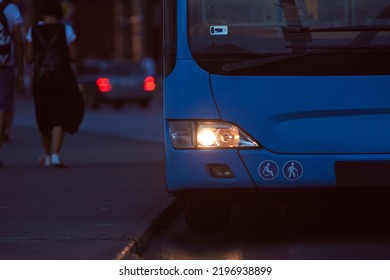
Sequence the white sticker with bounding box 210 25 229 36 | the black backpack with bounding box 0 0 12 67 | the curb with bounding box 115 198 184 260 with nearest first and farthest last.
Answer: the curb with bounding box 115 198 184 260 → the white sticker with bounding box 210 25 229 36 → the black backpack with bounding box 0 0 12 67

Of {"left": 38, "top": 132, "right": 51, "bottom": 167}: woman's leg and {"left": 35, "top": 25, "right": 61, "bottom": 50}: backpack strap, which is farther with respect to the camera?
{"left": 38, "top": 132, "right": 51, "bottom": 167}: woman's leg

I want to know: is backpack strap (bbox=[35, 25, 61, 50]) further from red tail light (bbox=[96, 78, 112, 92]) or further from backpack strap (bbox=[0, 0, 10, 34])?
red tail light (bbox=[96, 78, 112, 92])

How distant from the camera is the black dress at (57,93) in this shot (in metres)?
15.2

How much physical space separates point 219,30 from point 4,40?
5638 mm

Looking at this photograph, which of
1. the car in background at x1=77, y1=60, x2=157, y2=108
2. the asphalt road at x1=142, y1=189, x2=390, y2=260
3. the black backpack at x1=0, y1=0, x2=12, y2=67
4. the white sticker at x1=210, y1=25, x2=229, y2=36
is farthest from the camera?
the car in background at x1=77, y1=60, x2=157, y2=108

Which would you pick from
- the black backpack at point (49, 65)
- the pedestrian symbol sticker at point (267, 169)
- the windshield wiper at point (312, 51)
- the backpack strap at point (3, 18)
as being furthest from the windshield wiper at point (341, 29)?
the backpack strap at point (3, 18)

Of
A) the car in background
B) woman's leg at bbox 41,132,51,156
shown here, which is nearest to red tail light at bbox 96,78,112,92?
the car in background

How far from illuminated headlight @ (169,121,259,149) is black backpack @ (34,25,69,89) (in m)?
→ 5.56

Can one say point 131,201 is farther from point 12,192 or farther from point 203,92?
point 203,92

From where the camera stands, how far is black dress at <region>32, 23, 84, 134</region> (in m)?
15.2

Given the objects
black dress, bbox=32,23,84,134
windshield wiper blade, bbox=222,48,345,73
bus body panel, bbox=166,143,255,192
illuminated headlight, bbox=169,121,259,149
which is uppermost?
windshield wiper blade, bbox=222,48,345,73

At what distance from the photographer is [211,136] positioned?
9680 mm

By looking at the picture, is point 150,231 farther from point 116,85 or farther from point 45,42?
point 116,85

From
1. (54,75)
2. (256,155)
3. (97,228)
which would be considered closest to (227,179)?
(256,155)
